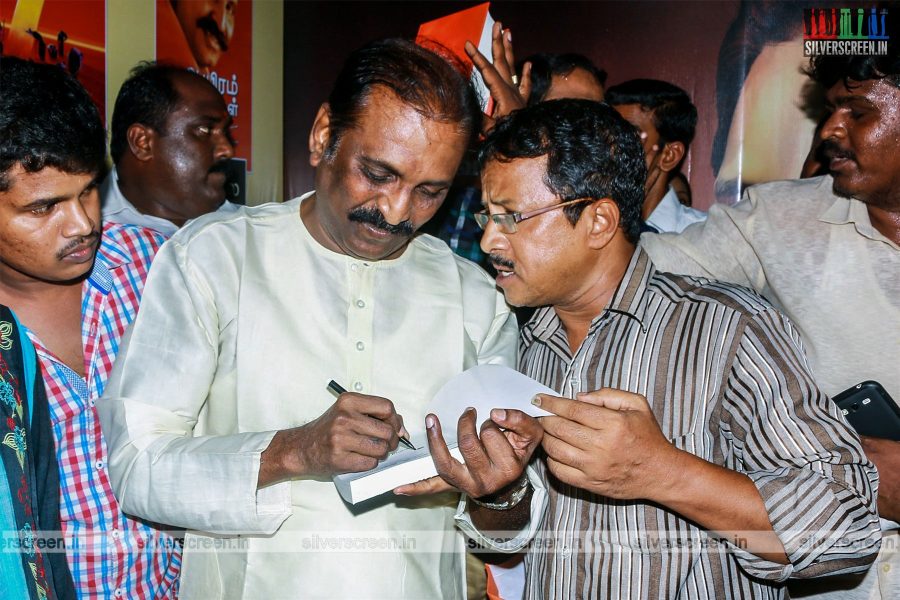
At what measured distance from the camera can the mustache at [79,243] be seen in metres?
1.87

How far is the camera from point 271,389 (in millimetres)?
1805

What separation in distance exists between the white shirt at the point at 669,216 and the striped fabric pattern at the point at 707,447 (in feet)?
6.95

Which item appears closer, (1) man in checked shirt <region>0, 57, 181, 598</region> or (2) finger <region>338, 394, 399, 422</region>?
(2) finger <region>338, 394, 399, 422</region>

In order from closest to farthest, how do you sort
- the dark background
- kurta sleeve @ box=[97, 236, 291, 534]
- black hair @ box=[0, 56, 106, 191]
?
kurta sleeve @ box=[97, 236, 291, 534] → black hair @ box=[0, 56, 106, 191] → the dark background

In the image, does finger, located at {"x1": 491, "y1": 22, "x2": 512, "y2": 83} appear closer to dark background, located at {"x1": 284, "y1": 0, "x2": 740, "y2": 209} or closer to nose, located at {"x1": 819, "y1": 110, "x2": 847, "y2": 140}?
nose, located at {"x1": 819, "y1": 110, "x2": 847, "y2": 140}

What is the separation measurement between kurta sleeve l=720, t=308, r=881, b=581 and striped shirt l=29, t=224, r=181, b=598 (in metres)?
1.48

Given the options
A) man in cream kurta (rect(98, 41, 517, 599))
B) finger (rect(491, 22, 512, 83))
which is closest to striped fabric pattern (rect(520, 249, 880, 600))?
man in cream kurta (rect(98, 41, 517, 599))

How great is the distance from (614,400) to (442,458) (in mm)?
373

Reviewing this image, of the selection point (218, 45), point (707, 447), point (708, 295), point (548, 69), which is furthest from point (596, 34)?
point (707, 447)

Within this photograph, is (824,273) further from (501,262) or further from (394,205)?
(394,205)

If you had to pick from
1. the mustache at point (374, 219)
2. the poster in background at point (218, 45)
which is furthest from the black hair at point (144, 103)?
the mustache at point (374, 219)

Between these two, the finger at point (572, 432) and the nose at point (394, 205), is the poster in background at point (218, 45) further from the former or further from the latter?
the finger at point (572, 432)

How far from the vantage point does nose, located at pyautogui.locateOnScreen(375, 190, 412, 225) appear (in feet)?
6.00

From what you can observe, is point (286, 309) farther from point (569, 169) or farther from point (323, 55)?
point (323, 55)
